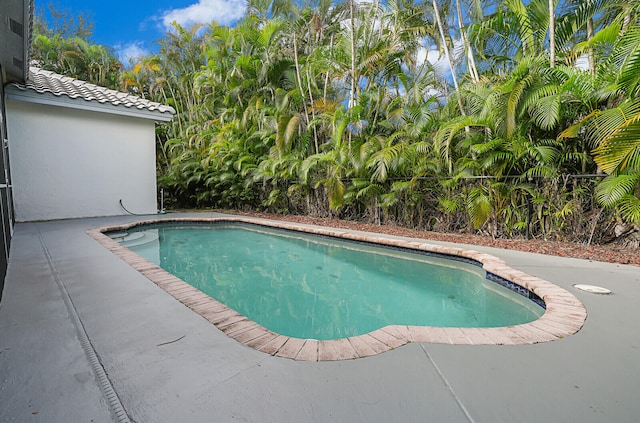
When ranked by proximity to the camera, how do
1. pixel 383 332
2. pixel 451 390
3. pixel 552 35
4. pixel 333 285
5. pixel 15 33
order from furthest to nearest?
pixel 552 35
pixel 15 33
pixel 333 285
pixel 383 332
pixel 451 390

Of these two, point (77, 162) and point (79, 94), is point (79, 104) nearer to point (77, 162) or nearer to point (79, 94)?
point (79, 94)

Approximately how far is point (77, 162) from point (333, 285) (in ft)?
24.4

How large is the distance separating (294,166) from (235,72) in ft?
15.5

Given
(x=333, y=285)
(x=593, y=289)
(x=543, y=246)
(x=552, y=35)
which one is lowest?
(x=333, y=285)

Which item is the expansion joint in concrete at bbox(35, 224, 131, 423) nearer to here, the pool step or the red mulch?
the pool step

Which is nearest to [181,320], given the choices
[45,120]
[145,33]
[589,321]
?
[589,321]

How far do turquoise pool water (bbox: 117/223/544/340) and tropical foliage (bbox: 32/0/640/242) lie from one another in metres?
1.71

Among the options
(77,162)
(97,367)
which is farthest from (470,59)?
(77,162)

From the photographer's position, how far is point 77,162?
7.75 m

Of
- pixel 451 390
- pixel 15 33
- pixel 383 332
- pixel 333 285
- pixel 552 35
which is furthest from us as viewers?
pixel 552 35

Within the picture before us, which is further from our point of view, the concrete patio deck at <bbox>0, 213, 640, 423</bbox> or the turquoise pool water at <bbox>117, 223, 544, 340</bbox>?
the turquoise pool water at <bbox>117, 223, 544, 340</bbox>

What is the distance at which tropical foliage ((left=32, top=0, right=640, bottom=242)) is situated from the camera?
423cm

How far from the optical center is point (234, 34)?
1081 cm

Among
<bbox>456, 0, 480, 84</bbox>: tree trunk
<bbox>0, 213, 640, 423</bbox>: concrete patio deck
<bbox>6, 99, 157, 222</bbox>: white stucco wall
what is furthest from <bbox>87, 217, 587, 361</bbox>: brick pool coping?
<bbox>6, 99, 157, 222</bbox>: white stucco wall
